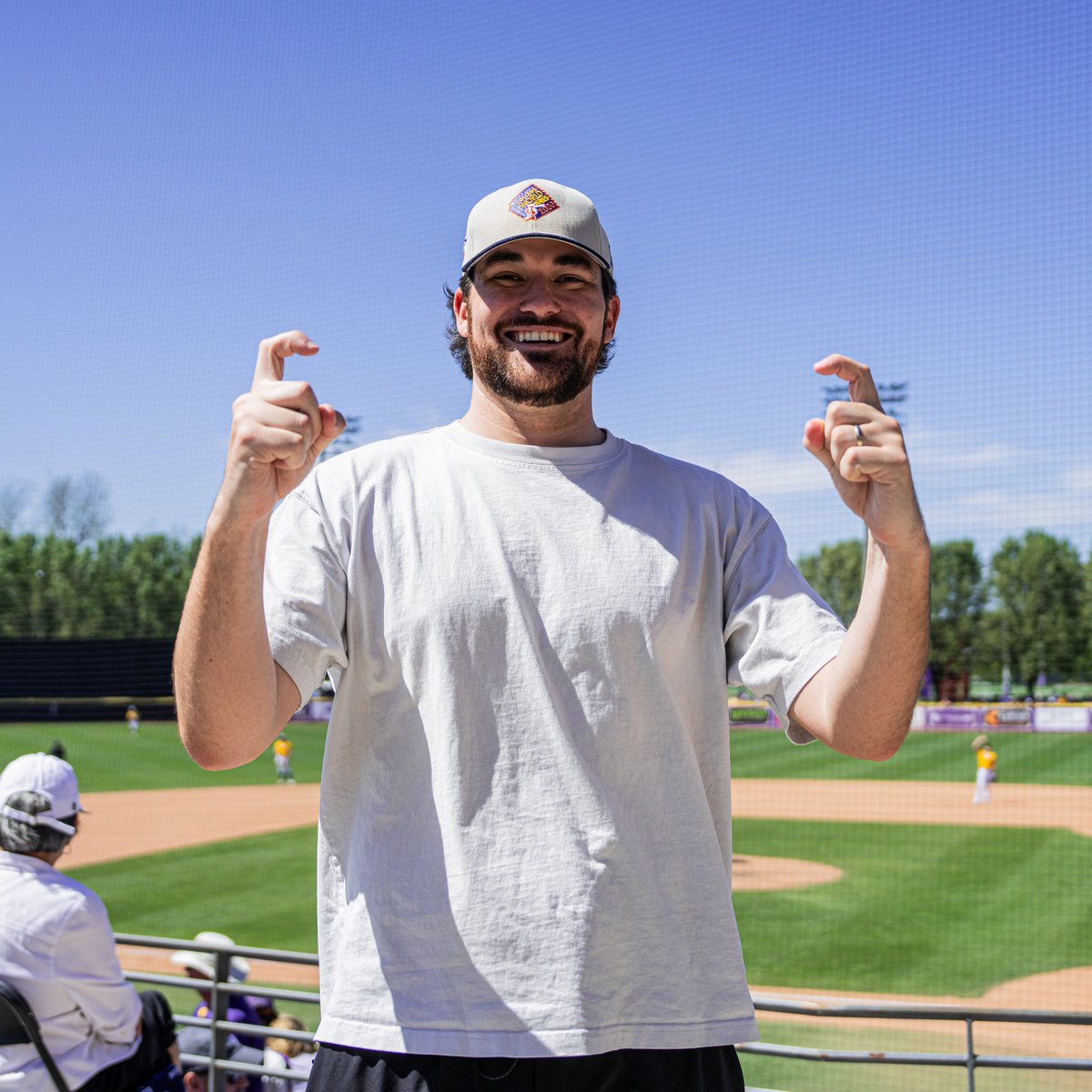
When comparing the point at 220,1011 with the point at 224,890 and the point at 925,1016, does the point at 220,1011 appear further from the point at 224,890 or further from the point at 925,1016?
the point at 224,890

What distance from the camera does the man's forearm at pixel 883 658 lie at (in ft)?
4.25

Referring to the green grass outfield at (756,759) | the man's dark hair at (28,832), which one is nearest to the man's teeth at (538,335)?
the man's dark hair at (28,832)

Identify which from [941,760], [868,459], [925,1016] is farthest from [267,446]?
[941,760]

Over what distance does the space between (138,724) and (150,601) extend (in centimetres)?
732

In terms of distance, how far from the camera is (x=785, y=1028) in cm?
707

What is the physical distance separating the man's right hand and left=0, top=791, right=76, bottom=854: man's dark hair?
178cm

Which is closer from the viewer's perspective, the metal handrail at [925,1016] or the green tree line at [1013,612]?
the metal handrail at [925,1016]

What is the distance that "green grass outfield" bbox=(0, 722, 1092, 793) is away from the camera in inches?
891

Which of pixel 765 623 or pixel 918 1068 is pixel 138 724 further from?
pixel 765 623

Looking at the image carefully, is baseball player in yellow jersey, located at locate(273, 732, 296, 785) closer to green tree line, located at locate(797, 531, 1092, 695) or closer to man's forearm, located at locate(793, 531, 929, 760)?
green tree line, located at locate(797, 531, 1092, 695)

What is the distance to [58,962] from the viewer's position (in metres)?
2.48

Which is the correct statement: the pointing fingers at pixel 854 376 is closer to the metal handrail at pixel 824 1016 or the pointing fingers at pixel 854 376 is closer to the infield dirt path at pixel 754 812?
the metal handrail at pixel 824 1016

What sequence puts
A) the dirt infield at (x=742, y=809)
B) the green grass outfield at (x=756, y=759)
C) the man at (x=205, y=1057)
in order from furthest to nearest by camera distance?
the green grass outfield at (x=756, y=759)
the dirt infield at (x=742, y=809)
the man at (x=205, y=1057)

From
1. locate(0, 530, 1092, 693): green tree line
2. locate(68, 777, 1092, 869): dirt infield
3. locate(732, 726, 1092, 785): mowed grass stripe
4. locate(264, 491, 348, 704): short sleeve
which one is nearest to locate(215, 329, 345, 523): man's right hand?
locate(264, 491, 348, 704): short sleeve
